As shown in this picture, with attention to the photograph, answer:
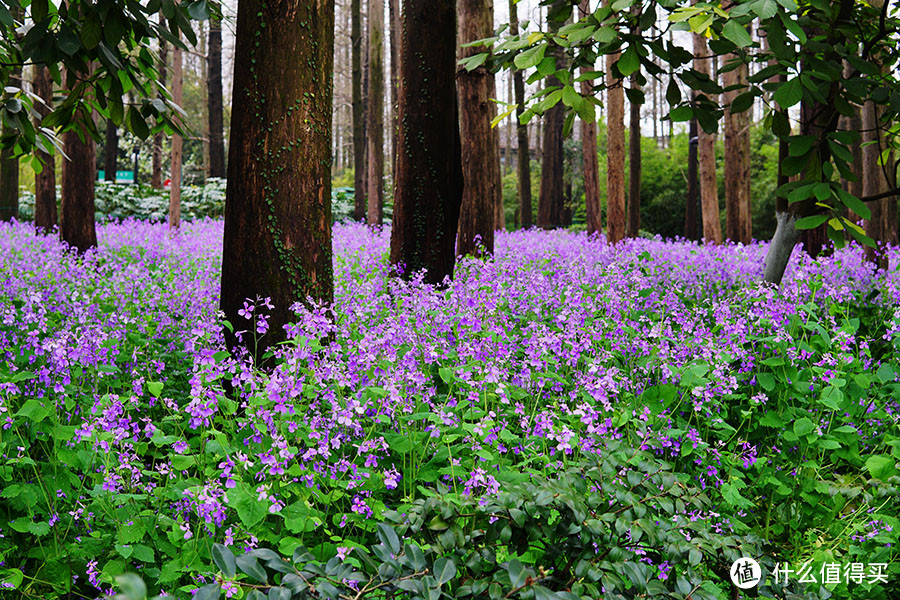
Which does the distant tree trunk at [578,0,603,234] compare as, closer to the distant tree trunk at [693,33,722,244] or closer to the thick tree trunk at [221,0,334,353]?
the distant tree trunk at [693,33,722,244]

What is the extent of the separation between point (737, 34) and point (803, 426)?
188 cm

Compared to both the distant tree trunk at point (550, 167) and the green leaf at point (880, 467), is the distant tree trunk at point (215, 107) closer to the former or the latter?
the distant tree trunk at point (550, 167)

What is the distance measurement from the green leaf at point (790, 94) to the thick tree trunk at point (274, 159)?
2.45 m

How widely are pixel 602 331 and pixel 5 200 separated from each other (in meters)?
16.5

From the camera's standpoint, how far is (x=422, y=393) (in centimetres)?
313

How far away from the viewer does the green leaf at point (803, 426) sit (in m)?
3.40

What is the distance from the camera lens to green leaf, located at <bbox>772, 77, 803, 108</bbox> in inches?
127

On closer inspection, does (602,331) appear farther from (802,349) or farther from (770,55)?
(770,55)

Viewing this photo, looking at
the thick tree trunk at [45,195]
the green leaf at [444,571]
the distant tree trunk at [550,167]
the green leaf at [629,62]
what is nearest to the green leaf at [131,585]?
the green leaf at [444,571]

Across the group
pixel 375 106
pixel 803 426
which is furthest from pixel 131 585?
pixel 375 106

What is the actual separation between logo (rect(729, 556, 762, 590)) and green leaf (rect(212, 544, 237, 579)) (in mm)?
1460

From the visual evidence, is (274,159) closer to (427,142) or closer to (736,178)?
(427,142)

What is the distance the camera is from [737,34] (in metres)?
2.86

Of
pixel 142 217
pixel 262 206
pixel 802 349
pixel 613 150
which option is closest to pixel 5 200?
pixel 142 217
